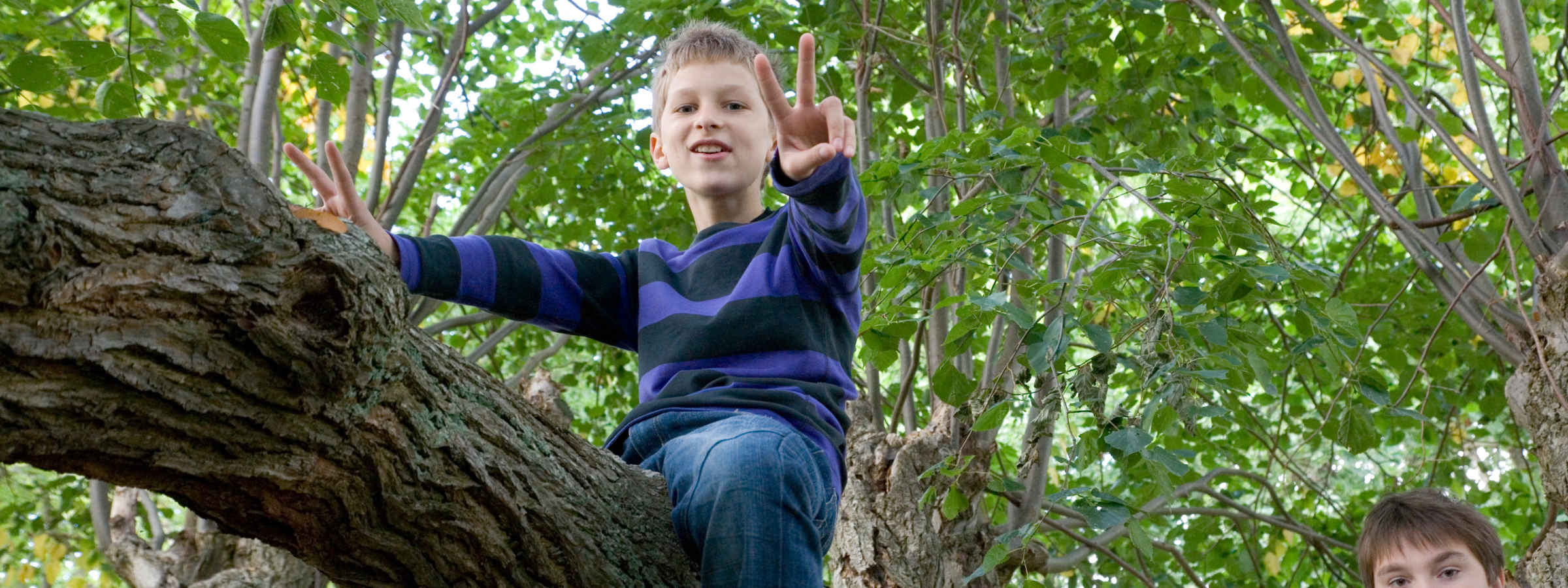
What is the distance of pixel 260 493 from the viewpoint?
1.22 meters

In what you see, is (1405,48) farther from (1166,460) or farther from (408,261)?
(408,261)

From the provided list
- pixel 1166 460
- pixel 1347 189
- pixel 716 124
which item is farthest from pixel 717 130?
pixel 1347 189

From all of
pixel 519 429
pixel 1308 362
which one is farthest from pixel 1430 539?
pixel 519 429

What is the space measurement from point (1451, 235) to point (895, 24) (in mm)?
1910

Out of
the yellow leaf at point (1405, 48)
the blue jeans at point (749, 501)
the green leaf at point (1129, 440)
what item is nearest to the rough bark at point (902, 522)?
the green leaf at point (1129, 440)

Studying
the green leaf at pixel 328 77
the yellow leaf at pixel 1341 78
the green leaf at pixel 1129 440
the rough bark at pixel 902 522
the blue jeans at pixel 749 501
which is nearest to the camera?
the blue jeans at pixel 749 501

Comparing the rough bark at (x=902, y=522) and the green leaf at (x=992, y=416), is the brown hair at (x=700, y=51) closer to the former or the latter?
the green leaf at (x=992, y=416)

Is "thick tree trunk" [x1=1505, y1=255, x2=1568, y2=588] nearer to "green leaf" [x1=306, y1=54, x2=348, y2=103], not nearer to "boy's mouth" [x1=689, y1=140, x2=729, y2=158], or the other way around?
"boy's mouth" [x1=689, y1=140, x2=729, y2=158]

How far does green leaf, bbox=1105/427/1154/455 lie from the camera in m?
1.71

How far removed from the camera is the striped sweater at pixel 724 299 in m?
1.82

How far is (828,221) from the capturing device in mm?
1824

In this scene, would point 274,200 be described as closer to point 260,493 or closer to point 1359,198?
point 260,493

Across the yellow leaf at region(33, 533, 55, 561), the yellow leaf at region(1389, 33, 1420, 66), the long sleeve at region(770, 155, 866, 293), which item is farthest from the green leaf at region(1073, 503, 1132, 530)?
the yellow leaf at region(33, 533, 55, 561)

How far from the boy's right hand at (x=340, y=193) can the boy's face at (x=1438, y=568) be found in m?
2.06
